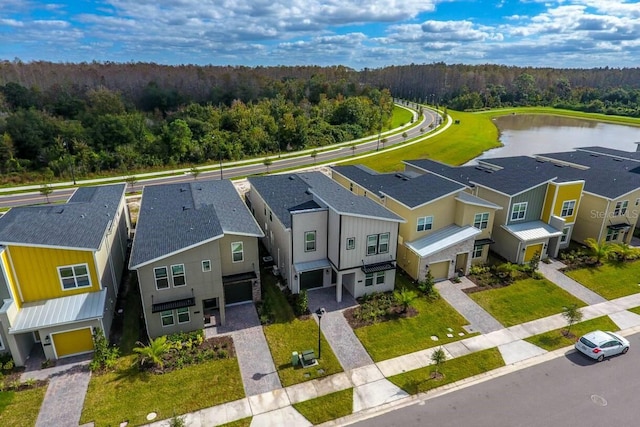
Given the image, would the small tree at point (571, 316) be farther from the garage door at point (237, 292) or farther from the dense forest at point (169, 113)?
the dense forest at point (169, 113)

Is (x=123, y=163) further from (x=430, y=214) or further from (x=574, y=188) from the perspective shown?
(x=574, y=188)

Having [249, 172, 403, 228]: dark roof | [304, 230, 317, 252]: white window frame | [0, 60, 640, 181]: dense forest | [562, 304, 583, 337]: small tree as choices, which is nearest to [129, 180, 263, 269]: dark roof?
[249, 172, 403, 228]: dark roof

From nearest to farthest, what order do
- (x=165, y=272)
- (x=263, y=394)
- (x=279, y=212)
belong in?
1. (x=263, y=394)
2. (x=165, y=272)
3. (x=279, y=212)

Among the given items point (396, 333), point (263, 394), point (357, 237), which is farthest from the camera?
point (357, 237)

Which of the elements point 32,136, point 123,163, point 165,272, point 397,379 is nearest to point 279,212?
point 165,272

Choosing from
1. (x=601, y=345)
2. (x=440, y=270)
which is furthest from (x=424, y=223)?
(x=601, y=345)

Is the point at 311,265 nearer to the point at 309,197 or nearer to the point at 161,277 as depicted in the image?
the point at 309,197
